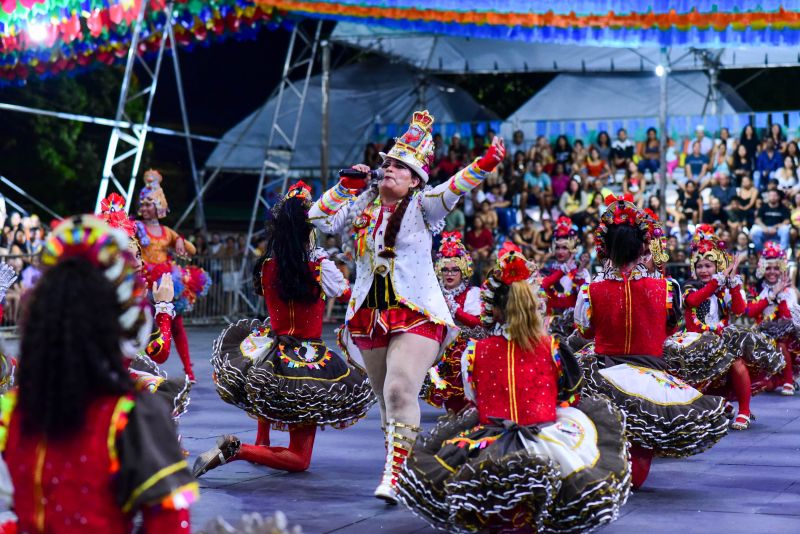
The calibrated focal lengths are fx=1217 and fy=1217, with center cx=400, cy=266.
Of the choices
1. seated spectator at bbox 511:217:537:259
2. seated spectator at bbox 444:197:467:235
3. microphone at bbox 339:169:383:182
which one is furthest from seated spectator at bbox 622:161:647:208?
microphone at bbox 339:169:383:182

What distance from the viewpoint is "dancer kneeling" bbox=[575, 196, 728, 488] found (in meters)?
6.80

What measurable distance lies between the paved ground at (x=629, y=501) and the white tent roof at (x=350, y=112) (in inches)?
537

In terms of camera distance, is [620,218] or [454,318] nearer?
[620,218]

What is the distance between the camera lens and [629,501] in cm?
679

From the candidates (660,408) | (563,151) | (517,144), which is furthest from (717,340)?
(517,144)

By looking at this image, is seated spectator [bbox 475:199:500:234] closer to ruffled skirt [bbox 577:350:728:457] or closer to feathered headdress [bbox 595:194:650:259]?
feathered headdress [bbox 595:194:650:259]

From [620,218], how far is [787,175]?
1260 cm

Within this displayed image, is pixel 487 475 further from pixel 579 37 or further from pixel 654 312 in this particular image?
pixel 579 37

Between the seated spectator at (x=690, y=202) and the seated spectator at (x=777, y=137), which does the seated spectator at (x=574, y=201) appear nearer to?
the seated spectator at (x=690, y=202)

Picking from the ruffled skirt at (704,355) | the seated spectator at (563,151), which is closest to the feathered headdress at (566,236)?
the ruffled skirt at (704,355)

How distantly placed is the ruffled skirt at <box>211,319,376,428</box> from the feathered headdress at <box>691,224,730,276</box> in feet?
12.0

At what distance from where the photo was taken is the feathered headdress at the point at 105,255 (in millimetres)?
3189

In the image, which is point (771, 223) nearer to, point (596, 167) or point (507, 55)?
point (596, 167)

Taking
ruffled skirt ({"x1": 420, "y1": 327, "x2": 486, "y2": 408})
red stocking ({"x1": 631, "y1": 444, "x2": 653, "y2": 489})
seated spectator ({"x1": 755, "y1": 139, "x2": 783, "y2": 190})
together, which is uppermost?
seated spectator ({"x1": 755, "y1": 139, "x2": 783, "y2": 190})
